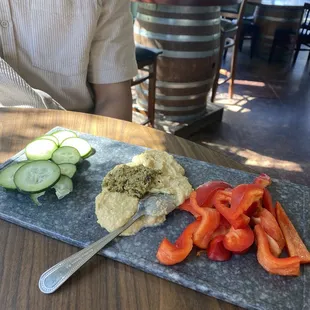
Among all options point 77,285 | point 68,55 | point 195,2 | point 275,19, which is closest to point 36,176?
point 77,285

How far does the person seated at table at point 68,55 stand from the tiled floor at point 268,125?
52.6 inches

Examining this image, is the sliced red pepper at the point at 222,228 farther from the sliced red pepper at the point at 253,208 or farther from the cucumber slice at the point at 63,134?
the cucumber slice at the point at 63,134

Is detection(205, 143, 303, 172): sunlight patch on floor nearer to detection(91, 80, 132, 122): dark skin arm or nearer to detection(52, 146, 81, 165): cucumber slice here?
detection(91, 80, 132, 122): dark skin arm

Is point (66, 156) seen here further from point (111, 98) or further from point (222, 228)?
point (111, 98)

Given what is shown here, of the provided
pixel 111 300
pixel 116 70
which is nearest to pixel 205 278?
pixel 111 300

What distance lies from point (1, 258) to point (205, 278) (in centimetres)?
36

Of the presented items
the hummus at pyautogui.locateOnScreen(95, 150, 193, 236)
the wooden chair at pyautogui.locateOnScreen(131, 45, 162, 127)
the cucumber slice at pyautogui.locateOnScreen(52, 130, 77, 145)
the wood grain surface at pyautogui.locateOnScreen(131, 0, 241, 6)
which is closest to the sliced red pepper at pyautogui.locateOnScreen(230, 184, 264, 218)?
the hummus at pyautogui.locateOnScreen(95, 150, 193, 236)

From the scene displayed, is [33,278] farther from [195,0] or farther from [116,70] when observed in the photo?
[195,0]

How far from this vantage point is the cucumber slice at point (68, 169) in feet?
2.50

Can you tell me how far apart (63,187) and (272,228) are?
0.44m

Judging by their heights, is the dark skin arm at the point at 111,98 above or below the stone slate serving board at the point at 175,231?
below

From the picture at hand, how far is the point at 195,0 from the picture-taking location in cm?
195

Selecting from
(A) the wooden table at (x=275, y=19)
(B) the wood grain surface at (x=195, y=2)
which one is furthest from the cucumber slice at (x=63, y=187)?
(A) the wooden table at (x=275, y=19)

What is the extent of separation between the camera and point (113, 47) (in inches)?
48.9
